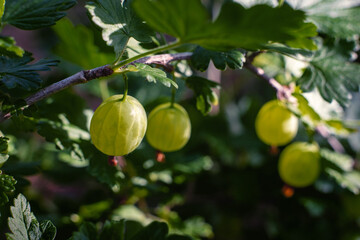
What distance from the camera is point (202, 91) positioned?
724 mm

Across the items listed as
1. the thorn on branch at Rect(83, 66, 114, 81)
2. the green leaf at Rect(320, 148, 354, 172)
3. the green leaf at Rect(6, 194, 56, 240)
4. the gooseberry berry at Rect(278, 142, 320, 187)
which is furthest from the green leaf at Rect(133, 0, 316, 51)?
the green leaf at Rect(320, 148, 354, 172)

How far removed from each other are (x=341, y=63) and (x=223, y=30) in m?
0.49

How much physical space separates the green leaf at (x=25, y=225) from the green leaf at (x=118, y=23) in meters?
0.30

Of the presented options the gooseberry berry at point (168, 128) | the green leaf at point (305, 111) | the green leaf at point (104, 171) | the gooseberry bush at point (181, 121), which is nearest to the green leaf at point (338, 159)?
the gooseberry bush at point (181, 121)

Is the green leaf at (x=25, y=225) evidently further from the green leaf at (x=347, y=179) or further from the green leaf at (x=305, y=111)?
the green leaf at (x=347, y=179)

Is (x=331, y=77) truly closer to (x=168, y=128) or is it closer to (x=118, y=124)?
(x=168, y=128)

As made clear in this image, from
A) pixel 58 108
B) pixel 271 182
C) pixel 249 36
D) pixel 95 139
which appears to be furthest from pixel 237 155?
pixel 249 36

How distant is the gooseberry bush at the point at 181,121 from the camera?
53 centimetres

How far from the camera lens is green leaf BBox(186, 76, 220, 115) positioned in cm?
72

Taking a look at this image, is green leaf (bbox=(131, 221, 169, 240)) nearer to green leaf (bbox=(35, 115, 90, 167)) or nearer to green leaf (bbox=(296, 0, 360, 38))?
green leaf (bbox=(35, 115, 90, 167))

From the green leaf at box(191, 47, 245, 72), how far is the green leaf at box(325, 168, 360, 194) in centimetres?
63

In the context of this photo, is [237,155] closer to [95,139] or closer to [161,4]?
[95,139]

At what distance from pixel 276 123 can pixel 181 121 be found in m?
0.30

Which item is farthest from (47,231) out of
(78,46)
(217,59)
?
(78,46)
